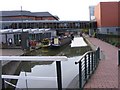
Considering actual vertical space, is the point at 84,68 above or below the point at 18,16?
below

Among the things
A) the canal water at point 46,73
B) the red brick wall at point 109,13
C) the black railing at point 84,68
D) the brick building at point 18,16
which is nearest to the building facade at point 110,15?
the red brick wall at point 109,13

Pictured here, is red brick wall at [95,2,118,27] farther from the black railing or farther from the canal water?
the black railing

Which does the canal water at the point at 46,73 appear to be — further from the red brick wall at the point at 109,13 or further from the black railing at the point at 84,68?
the red brick wall at the point at 109,13

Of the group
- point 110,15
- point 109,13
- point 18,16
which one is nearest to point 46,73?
point 109,13

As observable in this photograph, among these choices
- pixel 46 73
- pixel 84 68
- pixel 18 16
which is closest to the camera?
pixel 84 68

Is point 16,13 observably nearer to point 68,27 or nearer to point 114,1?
point 68,27

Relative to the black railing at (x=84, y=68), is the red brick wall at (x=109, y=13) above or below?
above

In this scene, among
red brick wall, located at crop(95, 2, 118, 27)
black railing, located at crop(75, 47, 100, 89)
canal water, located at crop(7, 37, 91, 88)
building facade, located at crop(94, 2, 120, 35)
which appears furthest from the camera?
red brick wall, located at crop(95, 2, 118, 27)

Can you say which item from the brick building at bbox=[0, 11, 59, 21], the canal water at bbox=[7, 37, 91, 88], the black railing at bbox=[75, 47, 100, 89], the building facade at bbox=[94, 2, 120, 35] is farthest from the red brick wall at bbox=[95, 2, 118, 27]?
the black railing at bbox=[75, 47, 100, 89]

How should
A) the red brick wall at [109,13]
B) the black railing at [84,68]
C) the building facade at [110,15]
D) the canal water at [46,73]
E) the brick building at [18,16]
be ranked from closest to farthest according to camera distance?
1. the canal water at [46,73]
2. the black railing at [84,68]
3. the building facade at [110,15]
4. the red brick wall at [109,13]
5. the brick building at [18,16]

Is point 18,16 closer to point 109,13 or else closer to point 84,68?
point 109,13

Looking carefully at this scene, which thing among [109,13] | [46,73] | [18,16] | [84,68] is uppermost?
[18,16]

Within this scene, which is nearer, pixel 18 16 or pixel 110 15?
pixel 110 15

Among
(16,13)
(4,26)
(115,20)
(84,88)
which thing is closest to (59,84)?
(84,88)
